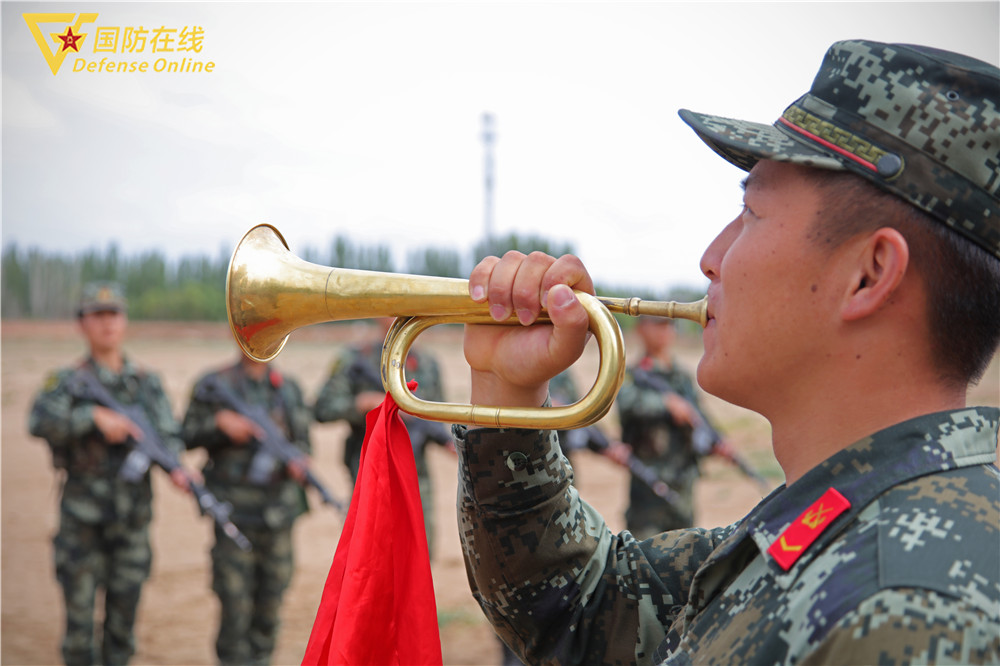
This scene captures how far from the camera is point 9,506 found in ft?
47.3

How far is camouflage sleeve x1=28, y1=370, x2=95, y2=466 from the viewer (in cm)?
617

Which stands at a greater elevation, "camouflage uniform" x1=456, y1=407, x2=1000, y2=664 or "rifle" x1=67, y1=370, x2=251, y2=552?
"camouflage uniform" x1=456, y1=407, x2=1000, y2=664

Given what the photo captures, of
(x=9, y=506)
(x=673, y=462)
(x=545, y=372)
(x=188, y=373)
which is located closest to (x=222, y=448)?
(x=673, y=462)

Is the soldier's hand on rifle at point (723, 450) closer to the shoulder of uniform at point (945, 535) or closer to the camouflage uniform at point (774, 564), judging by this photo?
the camouflage uniform at point (774, 564)

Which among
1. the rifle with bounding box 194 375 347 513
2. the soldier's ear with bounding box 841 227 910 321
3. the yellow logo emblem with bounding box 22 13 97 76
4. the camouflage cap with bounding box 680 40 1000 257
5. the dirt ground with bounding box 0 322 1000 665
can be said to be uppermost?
the yellow logo emblem with bounding box 22 13 97 76

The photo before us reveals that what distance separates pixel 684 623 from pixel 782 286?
2.04ft

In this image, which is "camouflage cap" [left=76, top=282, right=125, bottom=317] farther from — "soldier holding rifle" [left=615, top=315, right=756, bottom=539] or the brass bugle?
the brass bugle

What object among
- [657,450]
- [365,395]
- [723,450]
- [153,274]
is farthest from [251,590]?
[153,274]

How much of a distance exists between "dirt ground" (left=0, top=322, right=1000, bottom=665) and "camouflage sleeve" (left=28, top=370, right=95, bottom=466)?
2.36 metres

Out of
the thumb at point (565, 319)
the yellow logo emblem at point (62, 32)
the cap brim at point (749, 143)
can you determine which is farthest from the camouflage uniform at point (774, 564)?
the yellow logo emblem at point (62, 32)

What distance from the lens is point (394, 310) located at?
75.3 inches

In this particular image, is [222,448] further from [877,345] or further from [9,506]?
[9,506]

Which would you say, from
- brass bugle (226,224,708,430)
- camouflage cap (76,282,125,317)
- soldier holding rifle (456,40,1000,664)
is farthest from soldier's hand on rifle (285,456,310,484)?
soldier holding rifle (456,40,1000,664)

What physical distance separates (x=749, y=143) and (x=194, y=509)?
1568 cm
